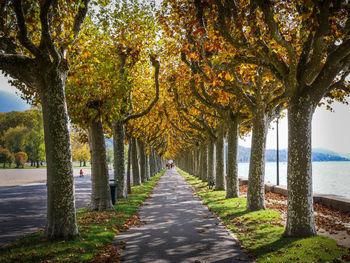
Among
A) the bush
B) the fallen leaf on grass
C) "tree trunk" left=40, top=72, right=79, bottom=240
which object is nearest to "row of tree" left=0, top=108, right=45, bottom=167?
the bush

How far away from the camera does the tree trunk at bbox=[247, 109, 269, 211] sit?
11.1m

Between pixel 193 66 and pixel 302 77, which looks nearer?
pixel 302 77

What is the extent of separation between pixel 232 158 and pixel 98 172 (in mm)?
7050

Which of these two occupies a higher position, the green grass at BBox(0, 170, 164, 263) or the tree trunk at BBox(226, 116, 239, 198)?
the tree trunk at BBox(226, 116, 239, 198)

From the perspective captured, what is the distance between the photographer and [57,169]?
23.2 ft

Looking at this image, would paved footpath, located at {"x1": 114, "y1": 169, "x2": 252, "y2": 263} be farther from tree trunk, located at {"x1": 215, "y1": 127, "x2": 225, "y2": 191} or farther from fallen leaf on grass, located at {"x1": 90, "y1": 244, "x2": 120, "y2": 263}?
tree trunk, located at {"x1": 215, "y1": 127, "x2": 225, "y2": 191}

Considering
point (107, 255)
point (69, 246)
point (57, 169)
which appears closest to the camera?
point (107, 255)

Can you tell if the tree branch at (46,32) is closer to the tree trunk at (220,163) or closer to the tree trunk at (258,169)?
the tree trunk at (258,169)

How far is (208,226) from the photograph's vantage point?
909 cm

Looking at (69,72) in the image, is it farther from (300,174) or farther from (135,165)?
(135,165)

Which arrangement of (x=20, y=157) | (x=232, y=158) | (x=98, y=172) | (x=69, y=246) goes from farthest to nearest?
(x=20, y=157)
(x=232, y=158)
(x=98, y=172)
(x=69, y=246)

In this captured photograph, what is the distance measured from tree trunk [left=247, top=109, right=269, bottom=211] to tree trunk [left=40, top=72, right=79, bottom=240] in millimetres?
7047

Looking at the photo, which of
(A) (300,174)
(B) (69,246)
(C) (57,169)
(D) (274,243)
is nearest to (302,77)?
(A) (300,174)

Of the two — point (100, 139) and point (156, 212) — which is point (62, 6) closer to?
point (100, 139)
